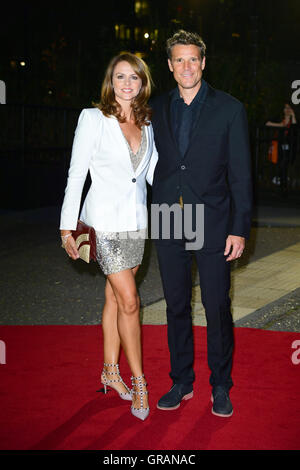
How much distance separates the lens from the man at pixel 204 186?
148 inches

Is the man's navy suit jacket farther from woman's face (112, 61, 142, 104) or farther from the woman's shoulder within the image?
the woman's shoulder

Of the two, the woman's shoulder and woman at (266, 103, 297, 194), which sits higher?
the woman's shoulder

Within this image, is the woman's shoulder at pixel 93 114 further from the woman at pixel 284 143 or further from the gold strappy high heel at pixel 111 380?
the woman at pixel 284 143

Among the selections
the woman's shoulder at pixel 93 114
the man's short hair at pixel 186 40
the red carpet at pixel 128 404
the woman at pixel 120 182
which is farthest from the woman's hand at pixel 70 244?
the man's short hair at pixel 186 40

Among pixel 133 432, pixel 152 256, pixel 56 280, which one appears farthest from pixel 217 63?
pixel 133 432

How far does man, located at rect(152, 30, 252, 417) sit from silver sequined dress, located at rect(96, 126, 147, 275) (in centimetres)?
15

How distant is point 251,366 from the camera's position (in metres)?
4.79

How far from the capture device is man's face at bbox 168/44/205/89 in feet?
12.4

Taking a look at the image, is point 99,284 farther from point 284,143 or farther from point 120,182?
point 284,143

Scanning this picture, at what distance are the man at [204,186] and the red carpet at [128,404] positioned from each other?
213 millimetres

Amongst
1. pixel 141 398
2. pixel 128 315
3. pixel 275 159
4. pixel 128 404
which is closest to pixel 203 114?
pixel 128 315

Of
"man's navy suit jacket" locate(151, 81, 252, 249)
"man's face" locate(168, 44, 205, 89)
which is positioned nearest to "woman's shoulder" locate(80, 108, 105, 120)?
"man's navy suit jacket" locate(151, 81, 252, 249)

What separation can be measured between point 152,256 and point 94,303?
2.44 metres

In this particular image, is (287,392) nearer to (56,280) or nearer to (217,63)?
(56,280)
